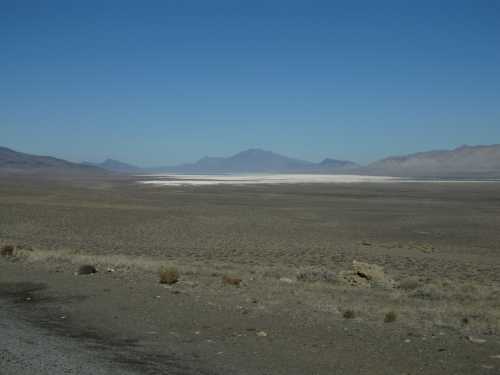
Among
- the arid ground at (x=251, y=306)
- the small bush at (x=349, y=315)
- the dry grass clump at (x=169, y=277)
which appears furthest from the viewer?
the dry grass clump at (x=169, y=277)

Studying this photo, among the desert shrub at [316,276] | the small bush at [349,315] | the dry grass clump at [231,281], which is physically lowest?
the desert shrub at [316,276]

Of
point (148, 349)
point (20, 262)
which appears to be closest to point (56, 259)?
point (20, 262)

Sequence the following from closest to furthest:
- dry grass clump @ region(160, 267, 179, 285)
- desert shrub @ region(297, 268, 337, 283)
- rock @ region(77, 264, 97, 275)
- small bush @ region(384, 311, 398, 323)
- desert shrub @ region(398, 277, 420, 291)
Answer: small bush @ region(384, 311, 398, 323), dry grass clump @ region(160, 267, 179, 285), desert shrub @ region(398, 277, 420, 291), rock @ region(77, 264, 97, 275), desert shrub @ region(297, 268, 337, 283)

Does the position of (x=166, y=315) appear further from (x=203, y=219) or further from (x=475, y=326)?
(x=203, y=219)

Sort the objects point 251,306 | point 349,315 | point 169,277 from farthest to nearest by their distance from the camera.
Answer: point 169,277 → point 251,306 → point 349,315

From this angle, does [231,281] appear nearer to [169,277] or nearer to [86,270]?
[169,277]

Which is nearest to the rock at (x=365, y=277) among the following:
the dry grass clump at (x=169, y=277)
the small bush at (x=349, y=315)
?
the small bush at (x=349, y=315)

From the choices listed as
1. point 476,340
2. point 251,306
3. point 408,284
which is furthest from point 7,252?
point 476,340

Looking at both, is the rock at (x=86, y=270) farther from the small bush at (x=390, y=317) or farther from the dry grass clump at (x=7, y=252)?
the small bush at (x=390, y=317)

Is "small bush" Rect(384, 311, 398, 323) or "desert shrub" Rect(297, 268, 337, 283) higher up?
"small bush" Rect(384, 311, 398, 323)

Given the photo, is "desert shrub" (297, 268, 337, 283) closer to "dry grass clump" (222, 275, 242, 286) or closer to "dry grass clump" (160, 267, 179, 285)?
"dry grass clump" (222, 275, 242, 286)

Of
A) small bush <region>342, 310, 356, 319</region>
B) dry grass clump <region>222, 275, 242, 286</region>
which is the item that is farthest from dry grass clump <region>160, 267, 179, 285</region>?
small bush <region>342, 310, 356, 319</region>

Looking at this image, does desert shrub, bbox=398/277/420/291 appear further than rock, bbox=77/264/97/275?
No

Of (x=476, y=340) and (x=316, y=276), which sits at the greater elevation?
(x=476, y=340)
